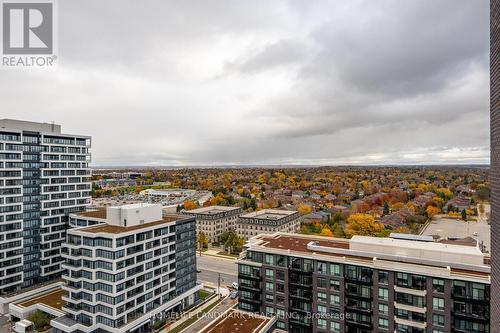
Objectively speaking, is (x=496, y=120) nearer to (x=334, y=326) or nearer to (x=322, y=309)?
(x=322, y=309)

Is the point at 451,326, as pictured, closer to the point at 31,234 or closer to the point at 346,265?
the point at 346,265

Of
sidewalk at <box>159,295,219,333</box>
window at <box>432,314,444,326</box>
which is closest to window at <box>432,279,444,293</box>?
window at <box>432,314,444,326</box>

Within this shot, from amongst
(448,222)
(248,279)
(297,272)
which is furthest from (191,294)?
(448,222)

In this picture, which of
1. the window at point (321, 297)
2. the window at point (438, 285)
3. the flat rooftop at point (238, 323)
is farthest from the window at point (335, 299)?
the window at point (438, 285)

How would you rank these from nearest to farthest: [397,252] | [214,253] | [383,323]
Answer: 1. [383,323]
2. [397,252]
3. [214,253]

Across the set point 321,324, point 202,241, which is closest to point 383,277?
point 321,324

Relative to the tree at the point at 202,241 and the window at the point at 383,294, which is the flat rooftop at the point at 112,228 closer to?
the window at the point at 383,294
